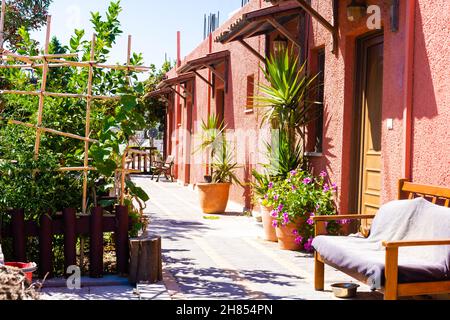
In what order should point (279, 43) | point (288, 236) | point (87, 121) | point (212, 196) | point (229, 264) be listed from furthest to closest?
point (212, 196), point (279, 43), point (288, 236), point (229, 264), point (87, 121)

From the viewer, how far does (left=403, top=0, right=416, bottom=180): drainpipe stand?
5.89 metres

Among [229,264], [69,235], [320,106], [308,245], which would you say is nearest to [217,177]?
[320,106]

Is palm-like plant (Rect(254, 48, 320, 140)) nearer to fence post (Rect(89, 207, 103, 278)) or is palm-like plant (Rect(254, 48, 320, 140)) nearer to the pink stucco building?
the pink stucco building

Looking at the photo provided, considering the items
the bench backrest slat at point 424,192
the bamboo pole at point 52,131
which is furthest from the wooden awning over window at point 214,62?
the bench backrest slat at point 424,192

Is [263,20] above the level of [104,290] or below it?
above

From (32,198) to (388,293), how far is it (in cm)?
307

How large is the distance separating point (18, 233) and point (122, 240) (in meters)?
0.89

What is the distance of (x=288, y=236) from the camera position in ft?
24.1

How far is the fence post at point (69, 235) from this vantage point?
5.53 meters

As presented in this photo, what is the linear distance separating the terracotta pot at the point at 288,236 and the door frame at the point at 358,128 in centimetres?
75

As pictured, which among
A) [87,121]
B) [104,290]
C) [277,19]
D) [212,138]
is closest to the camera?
[104,290]

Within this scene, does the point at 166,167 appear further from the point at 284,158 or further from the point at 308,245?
the point at 308,245
